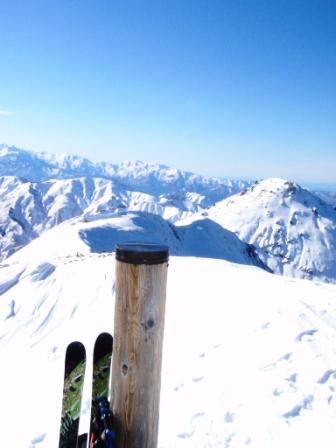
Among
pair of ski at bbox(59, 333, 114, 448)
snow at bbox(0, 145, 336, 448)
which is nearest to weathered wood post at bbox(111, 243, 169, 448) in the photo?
pair of ski at bbox(59, 333, 114, 448)

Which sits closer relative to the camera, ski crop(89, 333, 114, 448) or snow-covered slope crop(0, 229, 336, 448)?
ski crop(89, 333, 114, 448)

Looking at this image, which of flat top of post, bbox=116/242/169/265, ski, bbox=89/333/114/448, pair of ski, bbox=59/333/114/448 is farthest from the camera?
pair of ski, bbox=59/333/114/448

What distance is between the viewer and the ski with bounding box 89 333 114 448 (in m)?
3.03

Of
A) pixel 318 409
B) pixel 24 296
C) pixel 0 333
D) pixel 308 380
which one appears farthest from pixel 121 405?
pixel 24 296

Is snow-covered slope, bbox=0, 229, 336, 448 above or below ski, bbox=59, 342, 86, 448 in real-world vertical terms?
below

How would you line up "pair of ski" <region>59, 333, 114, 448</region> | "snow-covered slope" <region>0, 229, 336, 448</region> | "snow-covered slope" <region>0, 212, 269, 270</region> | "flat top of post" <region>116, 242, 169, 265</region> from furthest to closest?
"snow-covered slope" <region>0, 212, 269, 270</region>
"snow-covered slope" <region>0, 229, 336, 448</region>
"pair of ski" <region>59, 333, 114, 448</region>
"flat top of post" <region>116, 242, 169, 265</region>

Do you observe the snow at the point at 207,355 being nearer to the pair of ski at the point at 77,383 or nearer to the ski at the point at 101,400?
the pair of ski at the point at 77,383

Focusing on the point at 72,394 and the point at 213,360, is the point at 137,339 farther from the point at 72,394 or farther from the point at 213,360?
the point at 213,360

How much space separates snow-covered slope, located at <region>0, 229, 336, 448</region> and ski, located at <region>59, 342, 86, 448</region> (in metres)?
2.40

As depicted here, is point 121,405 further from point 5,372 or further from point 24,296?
point 24,296

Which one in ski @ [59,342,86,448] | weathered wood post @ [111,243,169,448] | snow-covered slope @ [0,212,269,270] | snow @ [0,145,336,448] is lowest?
snow-covered slope @ [0,212,269,270]

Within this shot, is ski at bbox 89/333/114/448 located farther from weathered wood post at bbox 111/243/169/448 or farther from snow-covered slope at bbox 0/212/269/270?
snow-covered slope at bbox 0/212/269/270

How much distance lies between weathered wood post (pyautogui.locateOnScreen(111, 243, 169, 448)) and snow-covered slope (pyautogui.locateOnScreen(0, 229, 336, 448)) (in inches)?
128

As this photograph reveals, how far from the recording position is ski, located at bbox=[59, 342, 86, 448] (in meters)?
3.55
